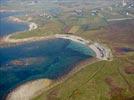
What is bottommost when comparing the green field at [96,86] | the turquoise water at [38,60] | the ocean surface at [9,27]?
the ocean surface at [9,27]

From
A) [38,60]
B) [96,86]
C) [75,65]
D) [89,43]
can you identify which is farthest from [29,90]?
[89,43]

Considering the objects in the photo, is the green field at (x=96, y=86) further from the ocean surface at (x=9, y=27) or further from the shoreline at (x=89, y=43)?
the ocean surface at (x=9, y=27)

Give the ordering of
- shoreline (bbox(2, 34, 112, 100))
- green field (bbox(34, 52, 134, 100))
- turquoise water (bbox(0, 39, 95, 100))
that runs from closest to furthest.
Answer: green field (bbox(34, 52, 134, 100)) < shoreline (bbox(2, 34, 112, 100)) < turquoise water (bbox(0, 39, 95, 100))

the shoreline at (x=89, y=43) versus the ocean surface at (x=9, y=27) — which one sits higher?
the shoreline at (x=89, y=43)

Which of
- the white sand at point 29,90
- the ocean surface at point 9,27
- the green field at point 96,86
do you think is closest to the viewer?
the green field at point 96,86

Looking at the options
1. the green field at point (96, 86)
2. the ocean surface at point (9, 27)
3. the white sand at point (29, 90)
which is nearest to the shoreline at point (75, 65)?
the white sand at point (29, 90)

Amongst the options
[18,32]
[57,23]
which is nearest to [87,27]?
[57,23]

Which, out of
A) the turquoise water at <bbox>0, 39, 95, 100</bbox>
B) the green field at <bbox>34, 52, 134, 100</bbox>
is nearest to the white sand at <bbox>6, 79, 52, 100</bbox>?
the turquoise water at <bbox>0, 39, 95, 100</bbox>

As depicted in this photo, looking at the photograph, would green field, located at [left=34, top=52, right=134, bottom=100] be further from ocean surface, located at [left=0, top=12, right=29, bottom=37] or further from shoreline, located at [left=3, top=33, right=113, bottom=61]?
ocean surface, located at [left=0, top=12, right=29, bottom=37]
